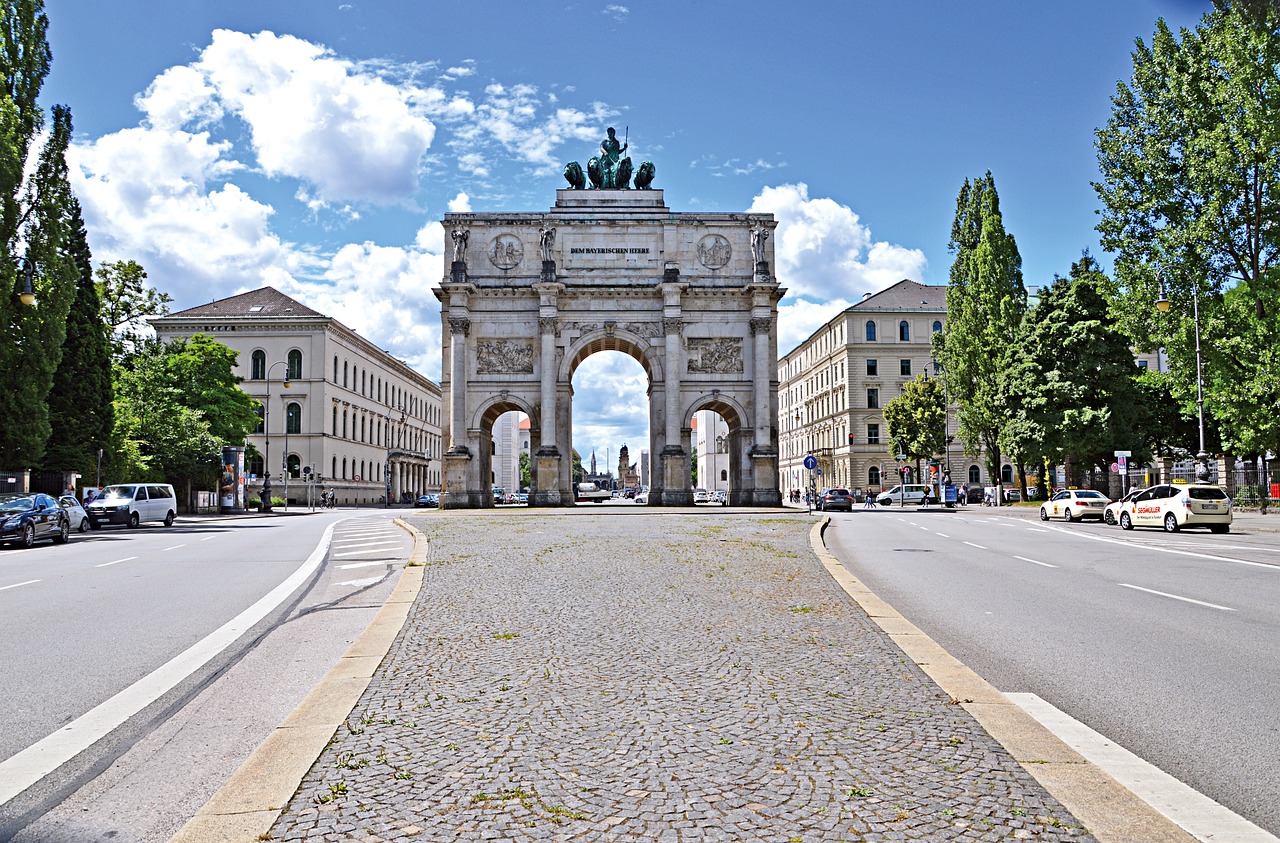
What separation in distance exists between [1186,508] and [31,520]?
3073 centimetres

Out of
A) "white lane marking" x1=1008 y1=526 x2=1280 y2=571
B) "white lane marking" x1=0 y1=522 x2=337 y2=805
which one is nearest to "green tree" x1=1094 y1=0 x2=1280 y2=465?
"white lane marking" x1=1008 y1=526 x2=1280 y2=571

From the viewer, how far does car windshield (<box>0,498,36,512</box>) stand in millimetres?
24212

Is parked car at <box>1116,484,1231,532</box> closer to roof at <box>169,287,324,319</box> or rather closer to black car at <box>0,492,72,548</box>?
black car at <box>0,492,72,548</box>

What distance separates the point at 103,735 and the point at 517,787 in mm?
2744

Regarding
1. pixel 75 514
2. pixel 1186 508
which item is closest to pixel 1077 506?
pixel 1186 508

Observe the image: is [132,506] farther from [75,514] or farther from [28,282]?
[28,282]

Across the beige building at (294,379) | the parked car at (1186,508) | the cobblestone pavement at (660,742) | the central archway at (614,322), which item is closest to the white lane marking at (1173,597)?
the cobblestone pavement at (660,742)

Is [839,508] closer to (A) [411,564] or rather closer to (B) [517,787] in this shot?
(A) [411,564]

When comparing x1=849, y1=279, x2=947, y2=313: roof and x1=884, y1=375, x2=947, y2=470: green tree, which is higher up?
x1=849, y1=279, x2=947, y2=313: roof

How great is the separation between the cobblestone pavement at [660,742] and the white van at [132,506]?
30778 millimetres

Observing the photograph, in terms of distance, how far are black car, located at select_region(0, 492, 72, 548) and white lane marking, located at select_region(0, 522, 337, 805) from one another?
17282 millimetres

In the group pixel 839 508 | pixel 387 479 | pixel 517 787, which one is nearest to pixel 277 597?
pixel 517 787

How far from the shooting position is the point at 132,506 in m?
36.4

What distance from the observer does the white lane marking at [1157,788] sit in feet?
12.6
